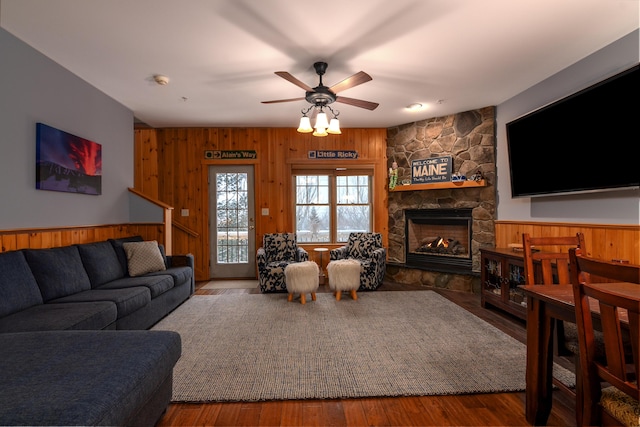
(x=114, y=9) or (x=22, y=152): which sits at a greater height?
(x=114, y=9)

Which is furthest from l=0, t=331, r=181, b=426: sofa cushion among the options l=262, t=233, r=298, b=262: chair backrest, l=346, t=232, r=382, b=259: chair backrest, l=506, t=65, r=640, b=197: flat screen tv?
l=506, t=65, r=640, b=197: flat screen tv

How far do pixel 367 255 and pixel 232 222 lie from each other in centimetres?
251

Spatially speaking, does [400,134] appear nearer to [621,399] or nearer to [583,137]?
[583,137]

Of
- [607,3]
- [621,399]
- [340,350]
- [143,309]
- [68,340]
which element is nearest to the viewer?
[621,399]

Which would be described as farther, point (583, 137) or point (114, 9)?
point (583, 137)

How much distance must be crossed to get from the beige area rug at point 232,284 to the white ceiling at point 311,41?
2.89 m

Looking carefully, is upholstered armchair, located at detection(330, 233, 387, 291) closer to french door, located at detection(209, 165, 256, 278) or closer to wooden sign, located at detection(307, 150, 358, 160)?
wooden sign, located at detection(307, 150, 358, 160)

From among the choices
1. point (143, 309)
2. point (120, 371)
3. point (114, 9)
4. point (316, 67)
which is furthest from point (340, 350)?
point (114, 9)

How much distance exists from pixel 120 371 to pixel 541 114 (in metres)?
4.21

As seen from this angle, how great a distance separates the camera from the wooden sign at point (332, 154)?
5.60 meters

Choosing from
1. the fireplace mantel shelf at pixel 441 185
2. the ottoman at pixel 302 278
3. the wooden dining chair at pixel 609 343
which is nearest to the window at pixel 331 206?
the fireplace mantel shelf at pixel 441 185

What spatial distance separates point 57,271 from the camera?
8.93 feet

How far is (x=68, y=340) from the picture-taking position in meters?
1.61

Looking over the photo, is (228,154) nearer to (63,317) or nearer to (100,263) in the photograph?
(100,263)
